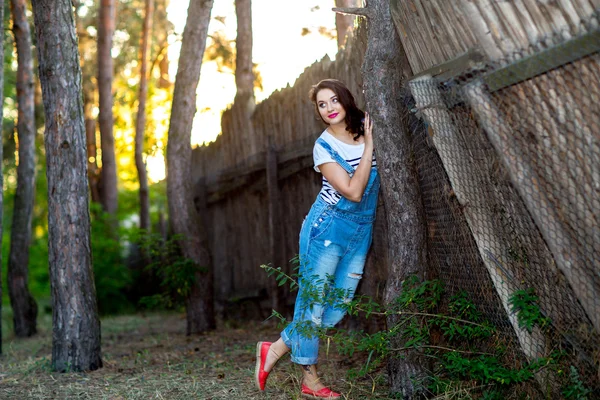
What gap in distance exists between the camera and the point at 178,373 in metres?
6.26

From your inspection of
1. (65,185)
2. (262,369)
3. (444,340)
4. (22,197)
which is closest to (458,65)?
(444,340)

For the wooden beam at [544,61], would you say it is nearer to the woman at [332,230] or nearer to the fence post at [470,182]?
the fence post at [470,182]

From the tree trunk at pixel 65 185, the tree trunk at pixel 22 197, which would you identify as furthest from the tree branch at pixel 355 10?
the tree trunk at pixel 22 197

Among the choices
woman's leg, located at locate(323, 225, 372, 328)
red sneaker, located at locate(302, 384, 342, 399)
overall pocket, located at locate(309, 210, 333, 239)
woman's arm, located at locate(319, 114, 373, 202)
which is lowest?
red sneaker, located at locate(302, 384, 342, 399)

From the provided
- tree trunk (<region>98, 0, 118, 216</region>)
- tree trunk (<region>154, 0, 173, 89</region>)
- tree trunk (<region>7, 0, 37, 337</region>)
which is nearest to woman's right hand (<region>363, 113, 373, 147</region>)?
tree trunk (<region>7, 0, 37, 337</region>)

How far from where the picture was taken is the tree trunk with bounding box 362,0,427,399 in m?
4.64

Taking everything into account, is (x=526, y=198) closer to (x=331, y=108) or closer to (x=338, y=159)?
(x=338, y=159)

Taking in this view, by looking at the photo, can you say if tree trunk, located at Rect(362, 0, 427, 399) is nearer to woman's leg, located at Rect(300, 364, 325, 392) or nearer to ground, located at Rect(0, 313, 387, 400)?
→ ground, located at Rect(0, 313, 387, 400)

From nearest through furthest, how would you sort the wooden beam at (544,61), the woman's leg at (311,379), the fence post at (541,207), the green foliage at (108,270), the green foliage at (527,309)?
the wooden beam at (544,61), the fence post at (541,207), the green foliage at (527,309), the woman's leg at (311,379), the green foliage at (108,270)

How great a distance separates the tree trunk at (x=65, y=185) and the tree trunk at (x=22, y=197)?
4.04m

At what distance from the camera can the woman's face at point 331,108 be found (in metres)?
4.82

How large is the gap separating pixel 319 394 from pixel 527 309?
1.52 meters

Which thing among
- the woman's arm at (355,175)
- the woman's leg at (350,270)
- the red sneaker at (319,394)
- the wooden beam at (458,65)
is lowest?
the red sneaker at (319,394)

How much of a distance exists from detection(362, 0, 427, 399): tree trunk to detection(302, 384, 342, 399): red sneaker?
0.40 m
